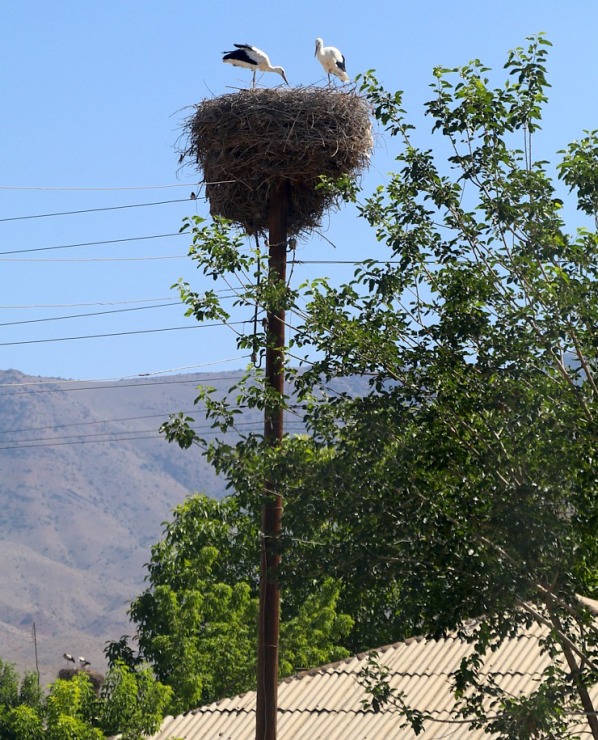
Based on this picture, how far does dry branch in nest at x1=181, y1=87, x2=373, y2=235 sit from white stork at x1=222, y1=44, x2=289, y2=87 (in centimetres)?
198

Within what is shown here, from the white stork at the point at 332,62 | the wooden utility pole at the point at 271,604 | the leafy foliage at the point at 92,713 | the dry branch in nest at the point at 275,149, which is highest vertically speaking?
the white stork at the point at 332,62

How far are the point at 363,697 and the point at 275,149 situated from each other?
22.0 ft

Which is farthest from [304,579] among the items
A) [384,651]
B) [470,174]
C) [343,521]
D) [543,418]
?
[384,651]

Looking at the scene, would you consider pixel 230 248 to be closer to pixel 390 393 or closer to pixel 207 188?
pixel 390 393

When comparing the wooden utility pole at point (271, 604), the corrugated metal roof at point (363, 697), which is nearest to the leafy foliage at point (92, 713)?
the corrugated metal roof at point (363, 697)

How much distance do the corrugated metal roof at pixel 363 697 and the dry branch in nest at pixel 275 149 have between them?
5001mm

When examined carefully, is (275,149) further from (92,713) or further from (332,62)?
(92,713)

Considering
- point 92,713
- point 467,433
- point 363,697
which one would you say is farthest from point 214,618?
point 467,433

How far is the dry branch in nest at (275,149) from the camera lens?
1377cm

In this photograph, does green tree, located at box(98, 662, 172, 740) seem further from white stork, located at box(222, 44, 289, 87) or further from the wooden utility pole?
white stork, located at box(222, 44, 289, 87)

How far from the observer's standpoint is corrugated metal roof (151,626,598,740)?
14844 mm

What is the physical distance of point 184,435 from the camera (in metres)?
9.53

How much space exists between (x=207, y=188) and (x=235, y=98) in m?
1.02

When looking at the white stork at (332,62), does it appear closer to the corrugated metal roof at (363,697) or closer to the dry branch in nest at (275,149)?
the dry branch in nest at (275,149)
